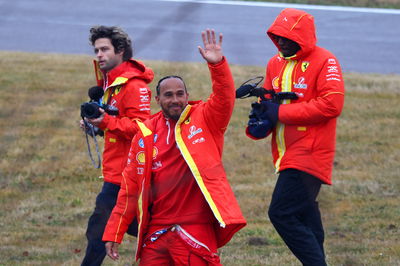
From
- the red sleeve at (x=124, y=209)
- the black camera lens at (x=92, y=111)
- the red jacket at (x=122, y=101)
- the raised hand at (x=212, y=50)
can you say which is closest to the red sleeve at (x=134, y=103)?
the red jacket at (x=122, y=101)

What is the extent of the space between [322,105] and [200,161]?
92cm

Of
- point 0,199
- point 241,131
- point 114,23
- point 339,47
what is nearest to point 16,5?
point 114,23

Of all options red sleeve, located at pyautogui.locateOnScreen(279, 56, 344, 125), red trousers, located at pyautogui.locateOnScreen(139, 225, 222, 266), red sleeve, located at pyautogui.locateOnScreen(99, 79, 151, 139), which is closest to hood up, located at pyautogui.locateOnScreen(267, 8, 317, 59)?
red sleeve, located at pyautogui.locateOnScreen(279, 56, 344, 125)

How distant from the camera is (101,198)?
18.2 ft

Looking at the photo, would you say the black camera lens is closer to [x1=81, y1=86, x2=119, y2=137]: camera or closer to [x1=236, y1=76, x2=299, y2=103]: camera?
[x1=81, y1=86, x2=119, y2=137]: camera

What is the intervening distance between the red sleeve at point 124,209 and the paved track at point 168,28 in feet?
2.09

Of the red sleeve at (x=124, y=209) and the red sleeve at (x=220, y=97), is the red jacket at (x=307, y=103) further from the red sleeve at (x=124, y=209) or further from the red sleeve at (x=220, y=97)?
the red sleeve at (x=124, y=209)

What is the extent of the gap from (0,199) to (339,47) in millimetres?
4403

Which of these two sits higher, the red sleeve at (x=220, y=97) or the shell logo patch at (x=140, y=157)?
the red sleeve at (x=220, y=97)

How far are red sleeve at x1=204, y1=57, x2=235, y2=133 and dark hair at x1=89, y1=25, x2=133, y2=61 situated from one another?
101cm

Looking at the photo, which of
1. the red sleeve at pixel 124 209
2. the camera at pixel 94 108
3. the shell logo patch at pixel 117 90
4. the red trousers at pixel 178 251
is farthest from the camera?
the shell logo patch at pixel 117 90

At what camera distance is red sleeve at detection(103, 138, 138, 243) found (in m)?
4.74

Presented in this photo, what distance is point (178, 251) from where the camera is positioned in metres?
4.51

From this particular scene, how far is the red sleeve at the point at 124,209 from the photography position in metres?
4.74
